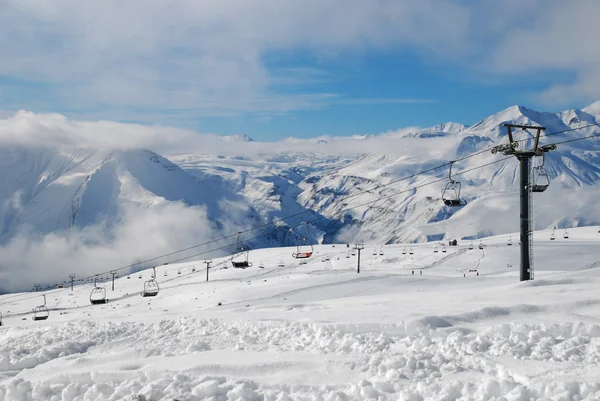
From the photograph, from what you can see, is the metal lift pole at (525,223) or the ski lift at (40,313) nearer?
the metal lift pole at (525,223)

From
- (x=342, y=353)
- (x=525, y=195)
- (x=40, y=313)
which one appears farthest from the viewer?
(x=40, y=313)

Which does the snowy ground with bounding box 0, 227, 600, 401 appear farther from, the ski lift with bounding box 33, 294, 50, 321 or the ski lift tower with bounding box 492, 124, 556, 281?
the ski lift with bounding box 33, 294, 50, 321

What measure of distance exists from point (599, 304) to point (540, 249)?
97711 mm

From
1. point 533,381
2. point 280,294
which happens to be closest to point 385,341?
point 533,381

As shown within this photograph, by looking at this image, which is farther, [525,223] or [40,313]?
[40,313]

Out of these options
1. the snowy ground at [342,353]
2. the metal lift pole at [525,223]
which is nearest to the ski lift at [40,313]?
the snowy ground at [342,353]

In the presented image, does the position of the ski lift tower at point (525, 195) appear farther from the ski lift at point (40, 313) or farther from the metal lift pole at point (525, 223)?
the ski lift at point (40, 313)

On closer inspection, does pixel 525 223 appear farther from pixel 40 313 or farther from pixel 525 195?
pixel 40 313

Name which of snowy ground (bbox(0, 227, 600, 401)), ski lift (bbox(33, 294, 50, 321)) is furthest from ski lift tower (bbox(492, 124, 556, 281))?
ski lift (bbox(33, 294, 50, 321))

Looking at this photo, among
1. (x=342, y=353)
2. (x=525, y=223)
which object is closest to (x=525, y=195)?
(x=525, y=223)

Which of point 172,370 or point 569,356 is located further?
point 172,370

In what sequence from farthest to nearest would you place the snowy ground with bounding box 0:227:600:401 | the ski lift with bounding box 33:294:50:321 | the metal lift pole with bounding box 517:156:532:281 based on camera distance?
the ski lift with bounding box 33:294:50:321, the metal lift pole with bounding box 517:156:532:281, the snowy ground with bounding box 0:227:600:401

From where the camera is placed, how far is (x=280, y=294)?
A: 58250 millimetres

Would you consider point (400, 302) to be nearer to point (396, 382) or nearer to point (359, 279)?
point (396, 382)
